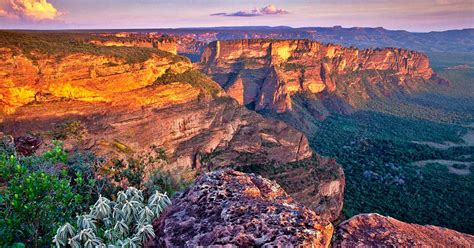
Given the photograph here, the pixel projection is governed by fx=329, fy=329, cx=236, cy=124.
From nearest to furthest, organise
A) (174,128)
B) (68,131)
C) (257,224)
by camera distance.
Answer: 1. (257,224)
2. (68,131)
3. (174,128)

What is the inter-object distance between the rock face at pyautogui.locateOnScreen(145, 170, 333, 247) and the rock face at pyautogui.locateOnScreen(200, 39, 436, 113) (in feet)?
302

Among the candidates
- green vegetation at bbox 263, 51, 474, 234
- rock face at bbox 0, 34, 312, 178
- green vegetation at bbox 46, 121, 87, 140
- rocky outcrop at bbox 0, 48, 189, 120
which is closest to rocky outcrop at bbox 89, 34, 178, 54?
rock face at bbox 0, 34, 312, 178

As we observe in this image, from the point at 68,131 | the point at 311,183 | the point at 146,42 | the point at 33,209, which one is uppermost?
the point at 146,42

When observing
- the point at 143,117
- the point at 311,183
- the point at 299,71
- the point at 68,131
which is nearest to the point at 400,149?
the point at 299,71

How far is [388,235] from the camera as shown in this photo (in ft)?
27.7

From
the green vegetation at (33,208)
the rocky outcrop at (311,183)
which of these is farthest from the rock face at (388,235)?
the rocky outcrop at (311,183)

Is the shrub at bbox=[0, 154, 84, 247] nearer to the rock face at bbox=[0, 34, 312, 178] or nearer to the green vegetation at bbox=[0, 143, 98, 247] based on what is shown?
the green vegetation at bbox=[0, 143, 98, 247]

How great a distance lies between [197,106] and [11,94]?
2341 cm

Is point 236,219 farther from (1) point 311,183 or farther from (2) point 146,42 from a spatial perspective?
(2) point 146,42

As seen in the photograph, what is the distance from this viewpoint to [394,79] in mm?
168250

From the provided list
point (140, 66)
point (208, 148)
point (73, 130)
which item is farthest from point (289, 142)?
point (73, 130)

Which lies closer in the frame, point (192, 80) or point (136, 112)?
point (136, 112)

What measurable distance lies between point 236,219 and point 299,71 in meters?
123

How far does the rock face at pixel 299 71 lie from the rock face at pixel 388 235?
92.3m
